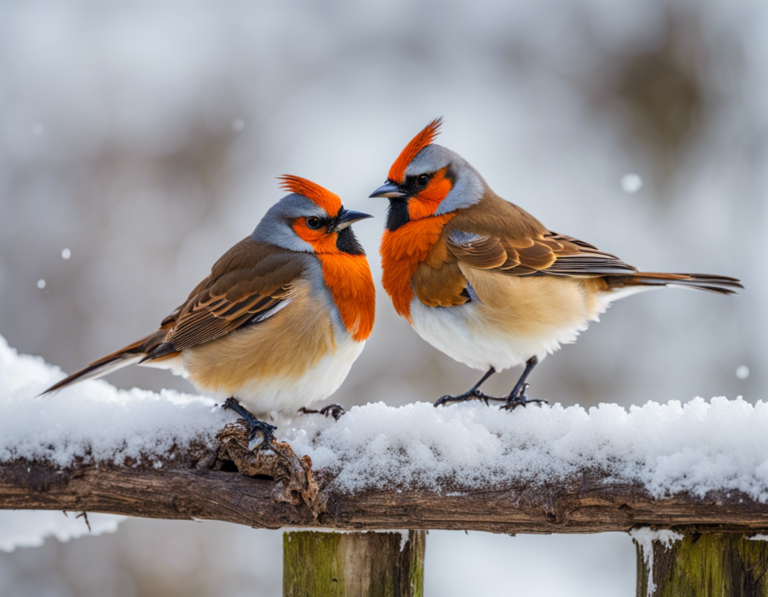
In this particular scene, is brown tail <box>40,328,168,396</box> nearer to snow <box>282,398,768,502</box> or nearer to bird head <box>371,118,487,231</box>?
snow <box>282,398,768,502</box>

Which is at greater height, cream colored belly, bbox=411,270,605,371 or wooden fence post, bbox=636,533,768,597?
cream colored belly, bbox=411,270,605,371

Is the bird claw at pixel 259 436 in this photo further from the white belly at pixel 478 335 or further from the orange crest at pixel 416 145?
the orange crest at pixel 416 145

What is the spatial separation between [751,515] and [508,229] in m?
1.72

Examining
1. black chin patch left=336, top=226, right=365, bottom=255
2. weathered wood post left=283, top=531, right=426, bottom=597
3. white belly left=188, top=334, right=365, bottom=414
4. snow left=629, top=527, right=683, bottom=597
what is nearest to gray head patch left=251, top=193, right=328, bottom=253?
black chin patch left=336, top=226, right=365, bottom=255

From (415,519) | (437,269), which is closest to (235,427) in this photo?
(415,519)

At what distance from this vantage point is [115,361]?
3014mm

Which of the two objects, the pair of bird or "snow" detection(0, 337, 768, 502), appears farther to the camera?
the pair of bird

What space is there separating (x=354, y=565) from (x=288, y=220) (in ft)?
5.05

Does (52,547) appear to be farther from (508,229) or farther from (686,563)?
(686,563)

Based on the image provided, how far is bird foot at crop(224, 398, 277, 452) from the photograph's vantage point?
7.40ft

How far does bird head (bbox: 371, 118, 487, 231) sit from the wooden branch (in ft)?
4.59

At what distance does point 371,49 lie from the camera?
6.89m

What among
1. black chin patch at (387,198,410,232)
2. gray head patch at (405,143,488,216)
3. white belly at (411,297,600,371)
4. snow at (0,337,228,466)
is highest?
Result: gray head patch at (405,143,488,216)

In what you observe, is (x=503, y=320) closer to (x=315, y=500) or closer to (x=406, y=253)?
(x=406, y=253)
